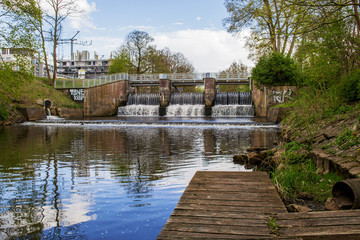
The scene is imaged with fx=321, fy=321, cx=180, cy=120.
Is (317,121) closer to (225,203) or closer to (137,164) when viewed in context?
(137,164)

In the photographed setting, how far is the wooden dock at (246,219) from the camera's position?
277 cm

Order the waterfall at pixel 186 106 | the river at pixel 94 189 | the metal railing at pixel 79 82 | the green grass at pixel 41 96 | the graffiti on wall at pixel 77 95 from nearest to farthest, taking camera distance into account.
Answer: the river at pixel 94 189 < the green grass at pixel 41 96 < the waterfall at pixel 186 106 < the graffiti on wall at pixel 77 95 < the metal railing at pixel 79 82

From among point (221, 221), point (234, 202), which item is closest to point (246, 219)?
point (221, 221)

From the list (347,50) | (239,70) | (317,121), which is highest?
(239,70)

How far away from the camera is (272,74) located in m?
28.2

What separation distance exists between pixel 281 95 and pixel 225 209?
2655 centimetres

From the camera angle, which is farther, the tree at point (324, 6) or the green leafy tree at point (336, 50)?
the green leafy tree at point (336, 50)

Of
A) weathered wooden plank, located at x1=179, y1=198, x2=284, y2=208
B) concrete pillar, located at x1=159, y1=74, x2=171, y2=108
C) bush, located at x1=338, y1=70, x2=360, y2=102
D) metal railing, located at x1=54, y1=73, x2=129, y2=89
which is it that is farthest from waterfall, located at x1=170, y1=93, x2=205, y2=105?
weathered wooden plank, located at x1=179, y1=198, x2=284, y2=208

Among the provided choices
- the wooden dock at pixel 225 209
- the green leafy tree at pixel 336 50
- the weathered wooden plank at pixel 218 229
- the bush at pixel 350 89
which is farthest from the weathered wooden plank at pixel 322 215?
the green leafy tree at pixel 336 50

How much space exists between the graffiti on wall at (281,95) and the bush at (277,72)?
32.9 inches

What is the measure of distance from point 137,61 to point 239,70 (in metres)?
19.9

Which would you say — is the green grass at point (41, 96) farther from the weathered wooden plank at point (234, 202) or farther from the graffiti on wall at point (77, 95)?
the weathered wooden plank at point (234, 202)

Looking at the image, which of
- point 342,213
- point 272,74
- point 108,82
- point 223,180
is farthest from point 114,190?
point 108,82

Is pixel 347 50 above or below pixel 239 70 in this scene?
below
